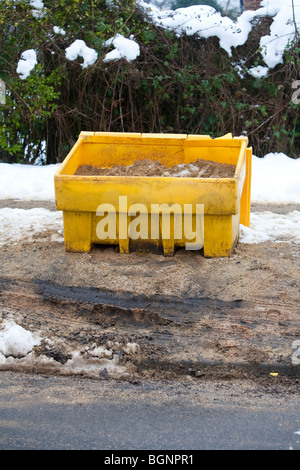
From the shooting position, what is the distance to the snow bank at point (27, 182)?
7.17m

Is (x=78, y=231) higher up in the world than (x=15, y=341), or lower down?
higher up

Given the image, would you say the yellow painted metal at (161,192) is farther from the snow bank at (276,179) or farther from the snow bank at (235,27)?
the snow bank at (235,27)

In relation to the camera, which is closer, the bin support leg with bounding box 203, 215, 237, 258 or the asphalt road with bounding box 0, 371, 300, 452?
the asphalt road with bounding box 0, 371, 300, 452

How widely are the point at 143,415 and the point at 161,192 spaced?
221 cm

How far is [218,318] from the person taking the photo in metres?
4.02

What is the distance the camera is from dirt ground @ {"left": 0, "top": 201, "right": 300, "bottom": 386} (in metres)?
3.53

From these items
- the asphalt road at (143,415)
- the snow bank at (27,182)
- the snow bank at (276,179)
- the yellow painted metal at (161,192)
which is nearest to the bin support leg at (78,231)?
the yellow painted metal at (161,192)

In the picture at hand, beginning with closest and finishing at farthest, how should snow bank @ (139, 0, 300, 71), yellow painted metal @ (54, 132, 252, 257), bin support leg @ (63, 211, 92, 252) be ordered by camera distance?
yellow painted metal @ (54, 132, 252, 257), bin support leg @ (63, 211, 92, 252), snow bank @ (139, 0, 300, 71)

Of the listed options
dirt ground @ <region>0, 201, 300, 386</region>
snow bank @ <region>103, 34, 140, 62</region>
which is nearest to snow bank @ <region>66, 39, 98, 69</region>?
snow bank @ <region>103, 34, 140, 62</region>

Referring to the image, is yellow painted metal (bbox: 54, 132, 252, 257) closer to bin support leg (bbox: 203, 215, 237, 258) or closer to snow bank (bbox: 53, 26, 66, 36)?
bin support leg (bbox: 203, 215, 237, 258)

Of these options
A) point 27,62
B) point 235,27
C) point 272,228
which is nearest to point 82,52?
point 27,62

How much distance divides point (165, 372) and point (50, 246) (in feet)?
7.29

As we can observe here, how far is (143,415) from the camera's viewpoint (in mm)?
2949

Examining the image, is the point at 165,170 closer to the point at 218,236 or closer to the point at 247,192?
the point at 247,192
